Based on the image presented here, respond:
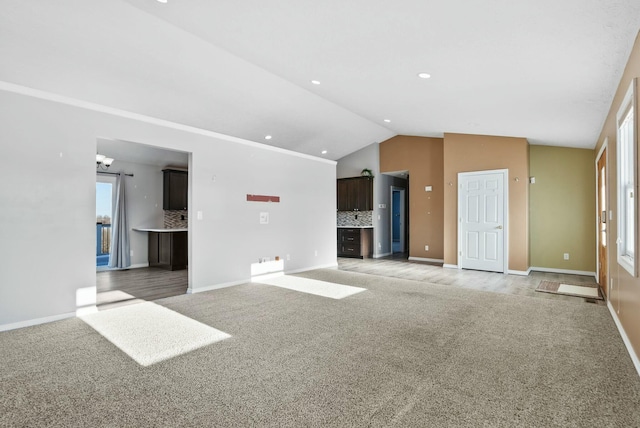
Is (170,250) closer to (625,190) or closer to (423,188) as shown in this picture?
(423,188)

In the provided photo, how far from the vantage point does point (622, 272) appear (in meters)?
3.38

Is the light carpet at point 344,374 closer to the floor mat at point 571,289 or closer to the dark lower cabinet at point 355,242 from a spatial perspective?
the floor mat at point 571,289

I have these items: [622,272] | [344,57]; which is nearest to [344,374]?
[622,272]

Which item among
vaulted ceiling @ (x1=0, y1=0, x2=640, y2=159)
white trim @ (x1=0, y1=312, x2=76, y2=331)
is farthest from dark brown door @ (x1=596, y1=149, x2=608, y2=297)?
white trim @ (x1=0, y1=312, x2=76, y2=331)

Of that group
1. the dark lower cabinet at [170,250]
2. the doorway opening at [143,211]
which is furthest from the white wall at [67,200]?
the dark lower cabinet at [170,250]

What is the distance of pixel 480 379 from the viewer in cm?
246

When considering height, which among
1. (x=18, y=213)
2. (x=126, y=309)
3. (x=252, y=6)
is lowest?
(x=126, y=309)

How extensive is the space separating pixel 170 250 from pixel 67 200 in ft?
11.9

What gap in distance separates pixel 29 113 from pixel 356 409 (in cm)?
444

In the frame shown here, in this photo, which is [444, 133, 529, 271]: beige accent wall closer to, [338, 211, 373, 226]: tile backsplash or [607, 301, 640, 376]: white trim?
[338, 211, 373, 226]: tile backsplash

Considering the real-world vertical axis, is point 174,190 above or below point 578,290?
above

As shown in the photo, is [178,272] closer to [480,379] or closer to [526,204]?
[480,379]

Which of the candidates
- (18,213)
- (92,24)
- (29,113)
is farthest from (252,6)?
(18,213)

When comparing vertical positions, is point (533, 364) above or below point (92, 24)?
below
